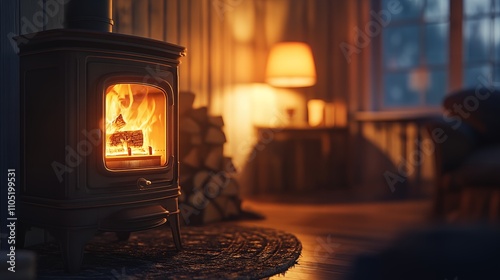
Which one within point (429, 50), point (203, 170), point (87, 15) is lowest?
point (203, 170)

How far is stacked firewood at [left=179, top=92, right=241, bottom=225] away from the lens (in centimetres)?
293

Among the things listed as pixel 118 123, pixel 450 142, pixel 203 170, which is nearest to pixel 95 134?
pixel 118 123

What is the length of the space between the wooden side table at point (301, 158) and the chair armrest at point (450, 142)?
4.02 feet

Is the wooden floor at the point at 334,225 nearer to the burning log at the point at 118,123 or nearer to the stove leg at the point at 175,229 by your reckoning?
the stove leg at the point at 175,229

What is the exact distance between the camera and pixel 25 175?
7.01 feet

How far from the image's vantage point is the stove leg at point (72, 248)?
1.91 m

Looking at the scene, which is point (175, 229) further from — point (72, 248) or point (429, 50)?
point (429, 50)

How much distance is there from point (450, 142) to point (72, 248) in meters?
1.94

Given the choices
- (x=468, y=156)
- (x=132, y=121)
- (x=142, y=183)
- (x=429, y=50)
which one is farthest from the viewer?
(x=429, y=50)

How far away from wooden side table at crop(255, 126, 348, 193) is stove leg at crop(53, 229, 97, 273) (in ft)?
7.35

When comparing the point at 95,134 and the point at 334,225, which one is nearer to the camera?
the point at 95,134

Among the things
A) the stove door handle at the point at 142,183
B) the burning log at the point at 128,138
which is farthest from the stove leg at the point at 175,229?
the burning log at the point at 128,138

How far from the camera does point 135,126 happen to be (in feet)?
7.24

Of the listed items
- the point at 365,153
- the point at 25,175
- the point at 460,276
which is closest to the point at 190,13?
the point at 25,175
